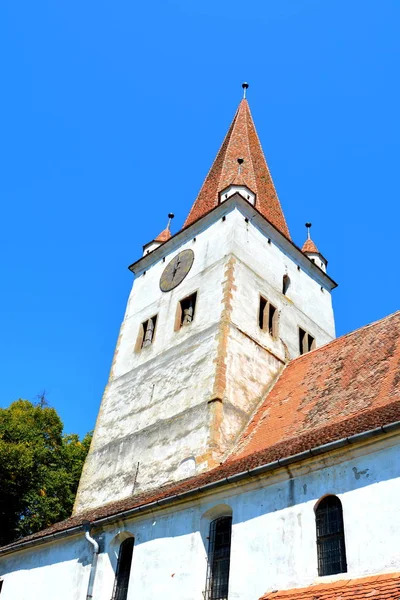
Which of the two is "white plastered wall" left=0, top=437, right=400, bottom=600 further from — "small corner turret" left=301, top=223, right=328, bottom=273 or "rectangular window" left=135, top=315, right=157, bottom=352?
"small corner turret" left=301, top=223, right=328, bottom=273

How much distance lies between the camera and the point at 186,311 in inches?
793

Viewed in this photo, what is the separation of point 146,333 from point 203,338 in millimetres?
3588

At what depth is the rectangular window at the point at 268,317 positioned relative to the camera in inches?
768

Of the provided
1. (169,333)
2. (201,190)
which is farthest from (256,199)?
(169,333)

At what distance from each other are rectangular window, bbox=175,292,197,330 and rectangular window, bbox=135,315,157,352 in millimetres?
1254

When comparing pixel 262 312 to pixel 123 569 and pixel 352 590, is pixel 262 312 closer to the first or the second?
pixel 123 569

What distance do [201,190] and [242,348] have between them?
11.1 meters

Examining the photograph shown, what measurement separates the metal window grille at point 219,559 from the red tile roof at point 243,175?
1391cm

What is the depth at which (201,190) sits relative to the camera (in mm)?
26922

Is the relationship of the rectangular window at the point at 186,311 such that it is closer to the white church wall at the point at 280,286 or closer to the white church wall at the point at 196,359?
the white church wall at the point at 196,359

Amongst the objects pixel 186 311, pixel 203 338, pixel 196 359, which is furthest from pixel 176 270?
pixel 196 359

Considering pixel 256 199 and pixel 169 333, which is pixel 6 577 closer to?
pixel 169 333

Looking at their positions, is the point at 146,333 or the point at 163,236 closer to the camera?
the point at 146,333

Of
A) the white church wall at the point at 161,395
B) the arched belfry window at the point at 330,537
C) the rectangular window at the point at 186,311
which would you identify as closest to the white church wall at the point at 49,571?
the white church wall at the point at 161,395
